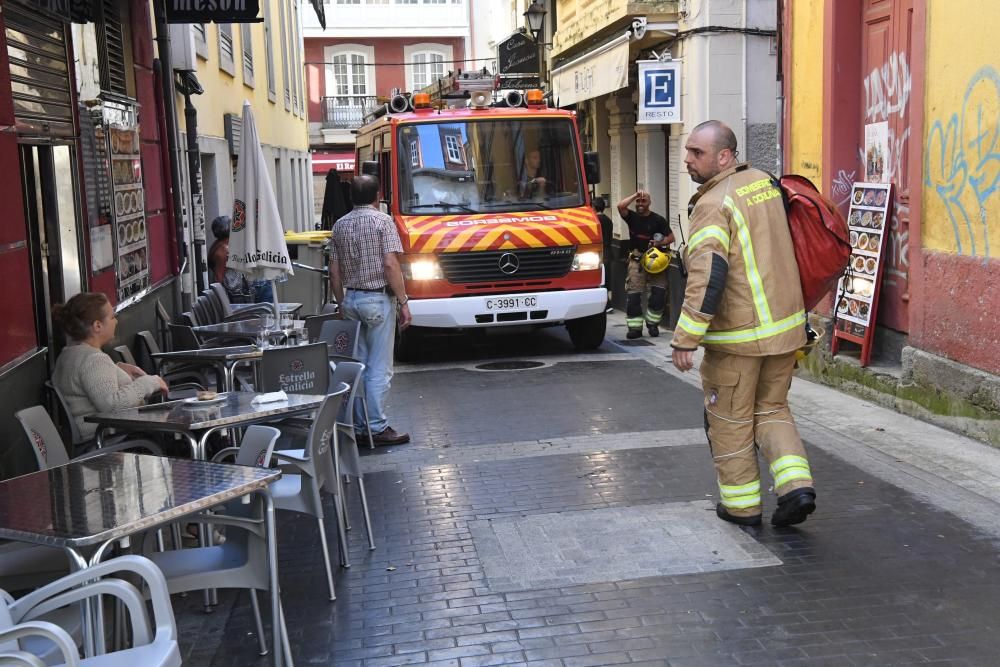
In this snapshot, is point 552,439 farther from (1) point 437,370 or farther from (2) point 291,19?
(2) point 291,19

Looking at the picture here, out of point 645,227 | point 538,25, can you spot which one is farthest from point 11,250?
point 538,25

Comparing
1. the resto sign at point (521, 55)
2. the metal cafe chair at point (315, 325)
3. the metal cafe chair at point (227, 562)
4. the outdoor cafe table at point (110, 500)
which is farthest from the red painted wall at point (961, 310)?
the resto sign at point (521, 55)

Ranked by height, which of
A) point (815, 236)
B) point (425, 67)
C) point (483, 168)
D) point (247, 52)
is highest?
point (425, 67)

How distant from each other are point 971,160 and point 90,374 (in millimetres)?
5957

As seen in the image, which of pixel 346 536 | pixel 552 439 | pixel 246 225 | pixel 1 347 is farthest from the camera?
pixel 246 225

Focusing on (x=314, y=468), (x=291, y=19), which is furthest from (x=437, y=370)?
(x=291, y=19)

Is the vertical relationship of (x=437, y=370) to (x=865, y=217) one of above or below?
below

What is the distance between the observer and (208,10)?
9.89 meters

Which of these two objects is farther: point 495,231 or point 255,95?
point 255,95

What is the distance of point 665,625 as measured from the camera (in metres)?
4.63

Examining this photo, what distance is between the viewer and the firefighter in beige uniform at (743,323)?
5.55 metres

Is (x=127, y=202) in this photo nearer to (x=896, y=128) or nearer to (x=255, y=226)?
(x=255, y=226)

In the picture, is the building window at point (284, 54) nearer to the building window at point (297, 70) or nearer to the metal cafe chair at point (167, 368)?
→ the building window at point (297, 70)

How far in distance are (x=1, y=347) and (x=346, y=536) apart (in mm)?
1926
